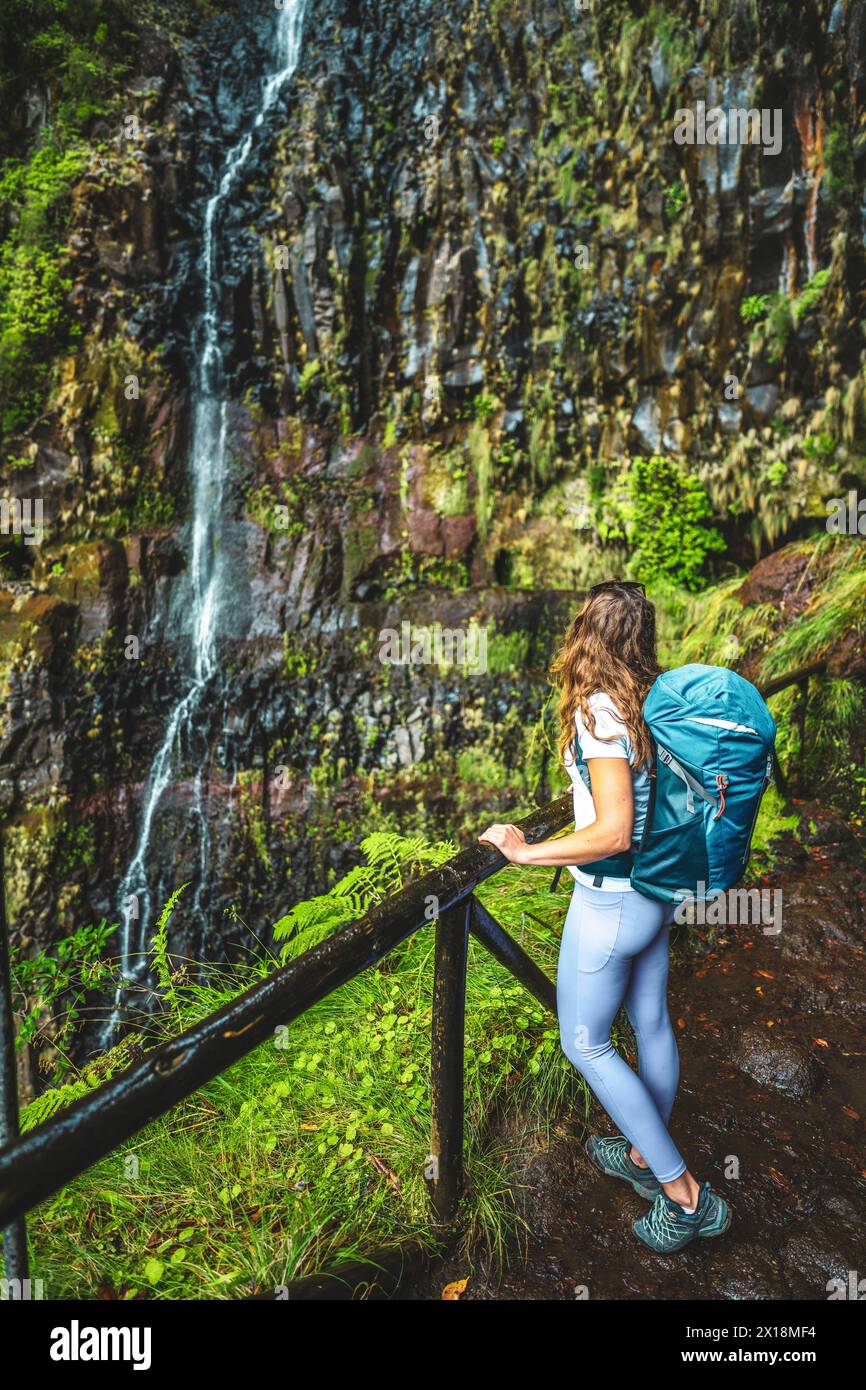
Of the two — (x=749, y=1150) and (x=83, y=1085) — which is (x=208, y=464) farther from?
(x=749, y=1150)

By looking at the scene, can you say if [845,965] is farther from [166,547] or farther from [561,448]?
[166,547]

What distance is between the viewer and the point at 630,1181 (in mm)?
2385

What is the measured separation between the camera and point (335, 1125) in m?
2.51

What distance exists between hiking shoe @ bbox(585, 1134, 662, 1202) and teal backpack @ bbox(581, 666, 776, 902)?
109cm

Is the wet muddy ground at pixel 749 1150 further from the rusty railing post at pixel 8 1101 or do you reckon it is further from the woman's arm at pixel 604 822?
the woman's arm at pixel 604 822

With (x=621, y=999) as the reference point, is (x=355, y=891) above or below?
below

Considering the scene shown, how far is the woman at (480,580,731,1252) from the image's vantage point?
1.90 meters

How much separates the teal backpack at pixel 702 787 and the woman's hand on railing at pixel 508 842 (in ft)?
0.83

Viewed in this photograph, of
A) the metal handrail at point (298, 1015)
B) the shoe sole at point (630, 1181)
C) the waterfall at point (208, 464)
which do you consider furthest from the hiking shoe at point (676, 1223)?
the waterfall at point (208, 464)

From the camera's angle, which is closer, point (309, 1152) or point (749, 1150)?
point (309, 1152)

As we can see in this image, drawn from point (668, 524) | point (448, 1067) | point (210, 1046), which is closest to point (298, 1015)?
point (210, 1046)

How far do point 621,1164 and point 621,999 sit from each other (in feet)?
2.31
